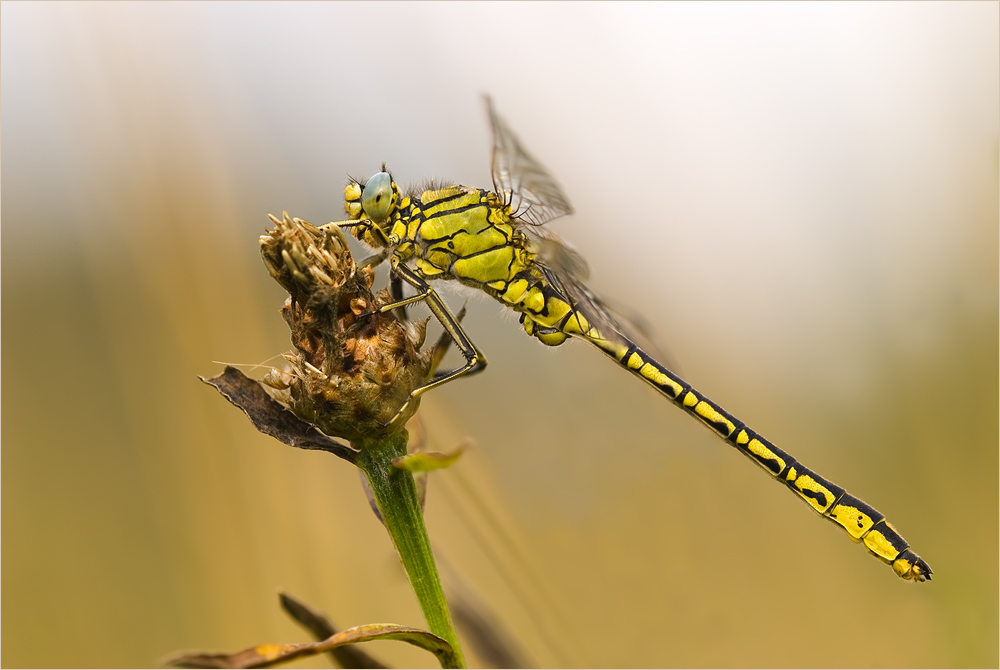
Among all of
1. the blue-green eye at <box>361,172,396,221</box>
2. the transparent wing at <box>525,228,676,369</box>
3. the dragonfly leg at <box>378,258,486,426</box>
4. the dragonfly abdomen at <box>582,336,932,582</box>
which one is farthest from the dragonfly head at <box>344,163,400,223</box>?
the dragonfly abdomen at <box>582,336,932,582</box>

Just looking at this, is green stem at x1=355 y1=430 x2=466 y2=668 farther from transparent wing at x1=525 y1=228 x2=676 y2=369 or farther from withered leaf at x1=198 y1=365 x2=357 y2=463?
A: transparent wing at x1=525 y1=228 x2=676 y2=369

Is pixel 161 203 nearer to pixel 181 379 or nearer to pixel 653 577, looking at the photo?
pixel 181 379

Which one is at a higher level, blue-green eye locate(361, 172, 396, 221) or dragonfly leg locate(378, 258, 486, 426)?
blue-green eye locate(361, 172, 396, 221)

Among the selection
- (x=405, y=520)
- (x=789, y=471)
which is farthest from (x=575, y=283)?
(x=405, y=520)

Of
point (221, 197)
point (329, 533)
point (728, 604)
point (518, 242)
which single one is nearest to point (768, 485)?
point (728, 604)

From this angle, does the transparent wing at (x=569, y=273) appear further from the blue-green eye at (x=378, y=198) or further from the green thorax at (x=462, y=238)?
the blue-green eye at (x=378, y=198)

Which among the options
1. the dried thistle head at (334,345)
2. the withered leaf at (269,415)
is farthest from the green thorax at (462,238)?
the withered leaf at (269,415)
